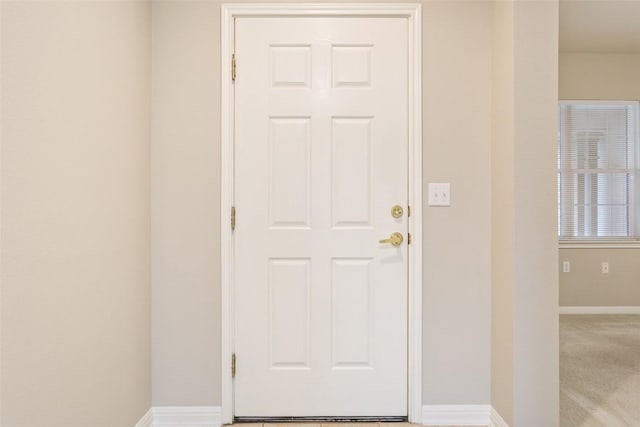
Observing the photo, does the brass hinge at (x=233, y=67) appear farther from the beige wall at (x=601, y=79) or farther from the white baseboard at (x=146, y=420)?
the beige wall at (x=601, y=79)

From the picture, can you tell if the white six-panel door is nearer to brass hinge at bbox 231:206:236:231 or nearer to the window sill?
brass hinge at bbox 231:206:236:231

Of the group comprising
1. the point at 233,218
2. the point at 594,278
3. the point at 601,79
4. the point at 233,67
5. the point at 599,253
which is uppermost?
the point at 601,79

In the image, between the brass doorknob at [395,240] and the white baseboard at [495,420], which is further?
the brass doorknob at [395,240]

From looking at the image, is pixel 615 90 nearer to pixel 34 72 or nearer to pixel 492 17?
pixel 492 17

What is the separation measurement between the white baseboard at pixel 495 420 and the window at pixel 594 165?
10.1ft

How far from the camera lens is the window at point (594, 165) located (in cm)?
491

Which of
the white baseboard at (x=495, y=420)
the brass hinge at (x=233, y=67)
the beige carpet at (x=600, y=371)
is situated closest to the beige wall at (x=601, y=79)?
the beige carpet at (x=600, y=371)

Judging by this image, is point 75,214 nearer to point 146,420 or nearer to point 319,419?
point 146,420

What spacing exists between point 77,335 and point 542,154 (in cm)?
204

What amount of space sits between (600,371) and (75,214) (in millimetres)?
3285

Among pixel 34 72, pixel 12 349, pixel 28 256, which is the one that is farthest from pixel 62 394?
pixel 34 72

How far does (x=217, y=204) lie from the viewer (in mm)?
2408

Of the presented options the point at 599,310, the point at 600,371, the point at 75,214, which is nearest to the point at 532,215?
the point at 600,371

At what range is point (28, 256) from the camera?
1384 millimetres
